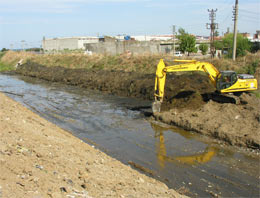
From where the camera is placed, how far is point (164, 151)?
1027cm

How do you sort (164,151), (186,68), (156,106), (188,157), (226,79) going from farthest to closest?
(156,106), (186,68), (226,79), (164,151), (188,157)

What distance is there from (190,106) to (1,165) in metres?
10.2

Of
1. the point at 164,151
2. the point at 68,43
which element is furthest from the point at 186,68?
the point at 68,43

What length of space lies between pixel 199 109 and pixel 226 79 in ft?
6.00

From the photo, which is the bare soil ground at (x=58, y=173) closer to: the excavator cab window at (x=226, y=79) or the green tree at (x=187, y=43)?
the excavator cab window at (x=226, y=79)

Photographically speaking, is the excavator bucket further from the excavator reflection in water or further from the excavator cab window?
the excavator reflection in water

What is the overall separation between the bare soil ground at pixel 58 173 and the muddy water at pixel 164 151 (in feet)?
4.47

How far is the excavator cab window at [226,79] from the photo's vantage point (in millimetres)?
13273

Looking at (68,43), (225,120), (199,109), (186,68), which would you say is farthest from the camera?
(68,43)

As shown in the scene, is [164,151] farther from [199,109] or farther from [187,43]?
[187,43]

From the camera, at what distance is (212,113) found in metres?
12.8

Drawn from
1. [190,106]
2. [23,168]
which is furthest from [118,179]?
[190,106]

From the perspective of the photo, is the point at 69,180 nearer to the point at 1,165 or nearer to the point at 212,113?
the point at 1,165

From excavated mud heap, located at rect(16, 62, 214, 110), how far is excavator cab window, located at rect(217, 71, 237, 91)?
1423 millimetres
